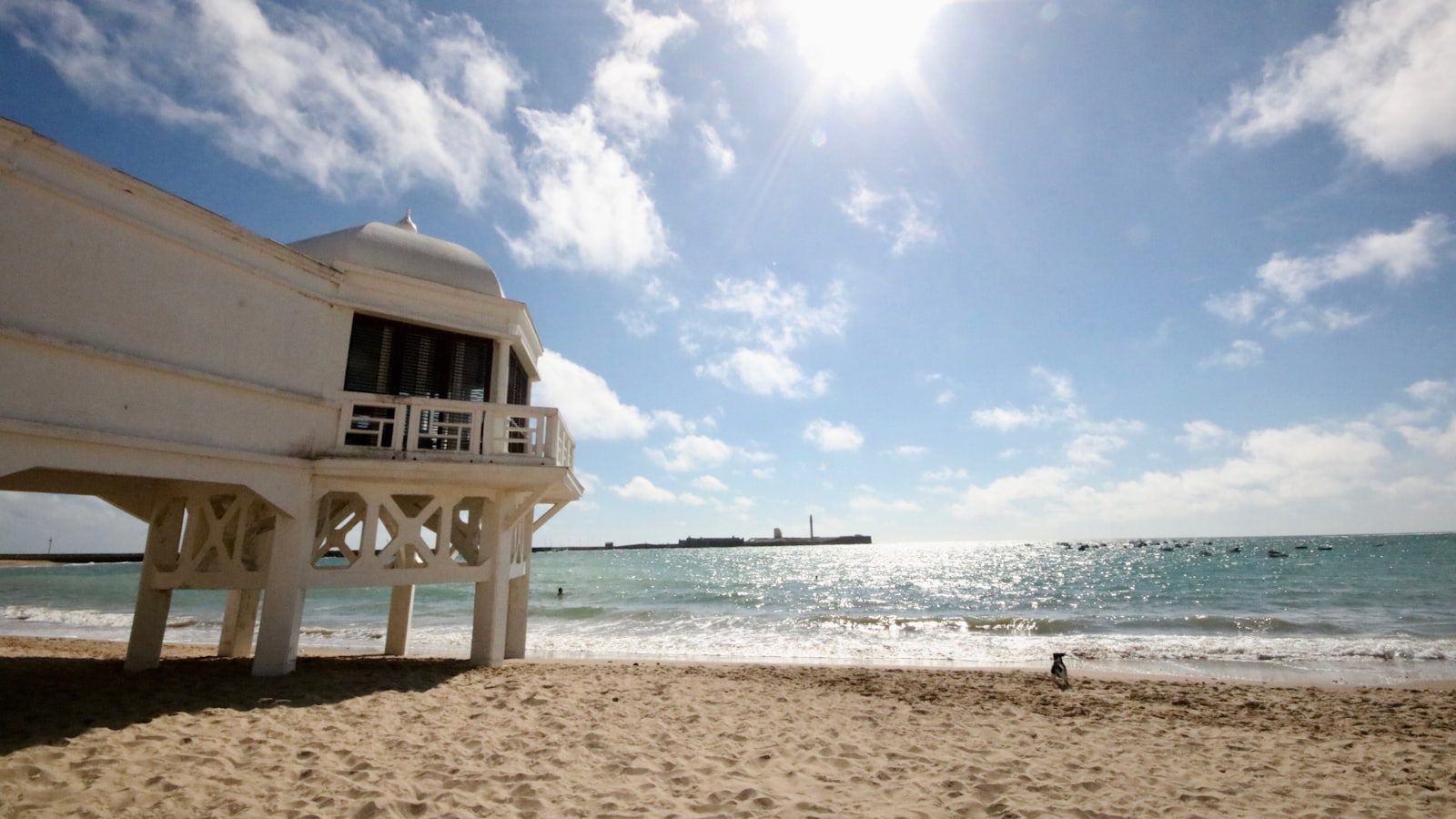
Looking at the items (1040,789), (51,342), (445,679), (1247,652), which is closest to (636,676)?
(445,679)

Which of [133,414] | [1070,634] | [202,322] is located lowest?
[1070,634]

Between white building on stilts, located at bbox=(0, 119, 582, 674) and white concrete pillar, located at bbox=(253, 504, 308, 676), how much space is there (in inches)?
1.1

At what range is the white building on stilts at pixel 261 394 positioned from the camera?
6438 mm

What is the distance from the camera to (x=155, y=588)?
1015 cm

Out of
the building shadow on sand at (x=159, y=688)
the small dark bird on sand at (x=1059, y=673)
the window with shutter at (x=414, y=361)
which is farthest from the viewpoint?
the small dark bird on sand at (x=1059, y=673)

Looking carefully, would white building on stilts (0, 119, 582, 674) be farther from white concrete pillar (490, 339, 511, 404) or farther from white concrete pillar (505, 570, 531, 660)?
white concrete pillar (505, 570, 531, 660)

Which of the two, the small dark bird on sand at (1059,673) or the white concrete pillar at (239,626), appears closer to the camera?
the small dark bird on sand at (1059,673)

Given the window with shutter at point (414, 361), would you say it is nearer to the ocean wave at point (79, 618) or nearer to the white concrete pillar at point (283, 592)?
the white concrete pillar at point (283, 592)

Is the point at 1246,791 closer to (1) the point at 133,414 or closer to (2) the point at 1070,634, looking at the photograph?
(1) the point at 133,414

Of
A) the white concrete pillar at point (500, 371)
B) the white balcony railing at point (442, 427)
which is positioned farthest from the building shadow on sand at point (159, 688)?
the white concrete pillar at point (500, 371)

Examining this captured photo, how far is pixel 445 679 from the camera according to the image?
31.6 feet

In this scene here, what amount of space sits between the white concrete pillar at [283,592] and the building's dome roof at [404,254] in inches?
144

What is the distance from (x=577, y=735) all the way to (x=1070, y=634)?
21688 mm

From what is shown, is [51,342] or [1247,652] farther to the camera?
[1247,652]
